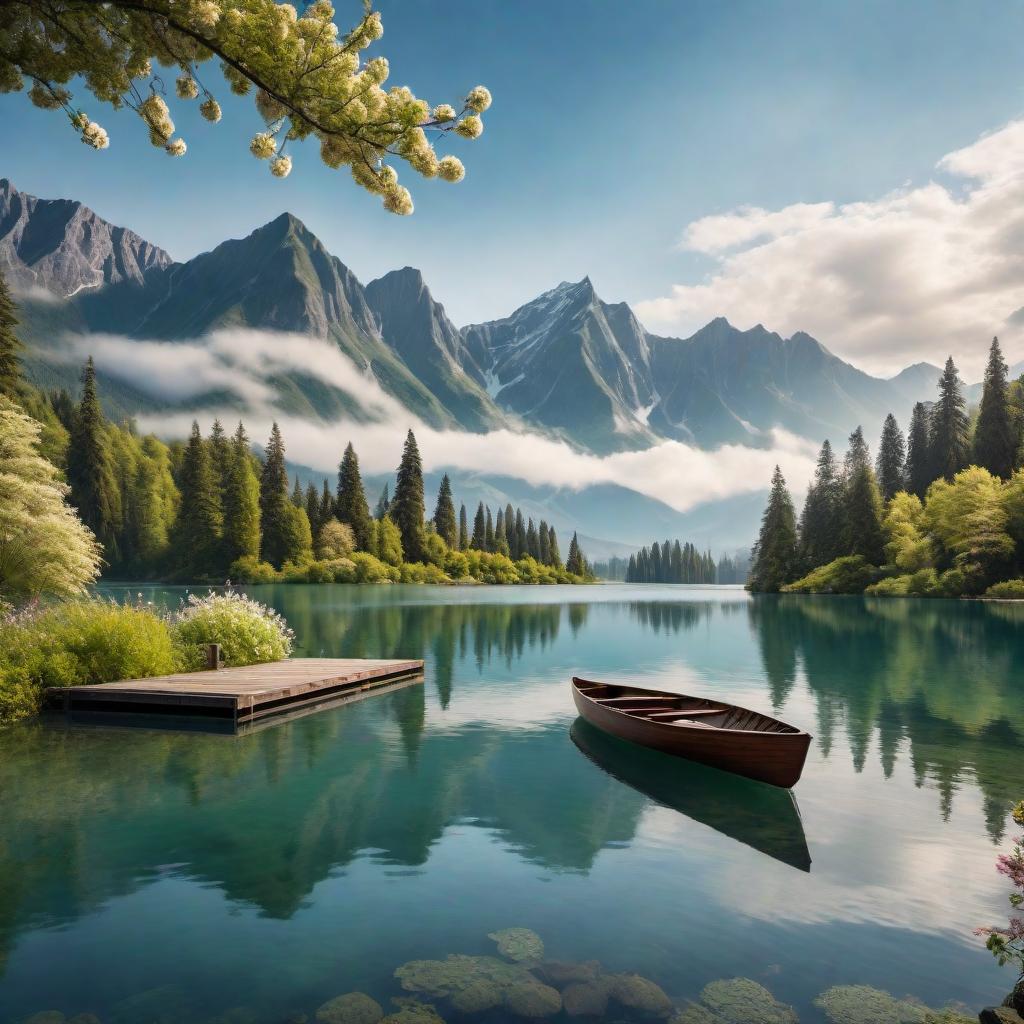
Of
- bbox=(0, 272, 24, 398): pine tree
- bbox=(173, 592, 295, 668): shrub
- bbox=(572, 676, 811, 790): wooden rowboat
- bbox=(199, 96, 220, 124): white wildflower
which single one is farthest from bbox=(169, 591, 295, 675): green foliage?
bbox=(0, 272, 24, 398): pine tree

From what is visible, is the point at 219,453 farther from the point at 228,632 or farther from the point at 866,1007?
the point at 866,1007

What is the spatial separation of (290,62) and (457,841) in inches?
377

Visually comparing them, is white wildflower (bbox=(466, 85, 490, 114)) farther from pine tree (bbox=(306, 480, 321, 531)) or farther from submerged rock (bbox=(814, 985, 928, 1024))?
pine tree (bbox=(306, 480, 321, 531))

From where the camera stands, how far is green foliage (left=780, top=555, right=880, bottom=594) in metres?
88.4

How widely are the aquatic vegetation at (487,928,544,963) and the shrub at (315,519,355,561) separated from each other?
306ft

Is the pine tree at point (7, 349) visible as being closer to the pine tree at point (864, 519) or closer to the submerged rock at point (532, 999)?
the submerged rock at point (532, 999)

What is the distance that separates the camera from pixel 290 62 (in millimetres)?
5934

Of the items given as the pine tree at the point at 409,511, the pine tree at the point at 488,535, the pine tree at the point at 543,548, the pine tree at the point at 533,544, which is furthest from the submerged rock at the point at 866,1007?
the pine tree at the point at 543,548

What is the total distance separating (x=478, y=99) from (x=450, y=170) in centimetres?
68

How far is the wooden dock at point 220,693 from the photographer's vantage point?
54.2 feet

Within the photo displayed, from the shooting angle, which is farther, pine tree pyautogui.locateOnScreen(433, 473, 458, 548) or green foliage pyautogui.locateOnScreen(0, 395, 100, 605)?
pine tree pyautogui.locateOnScreen(433, 473, 458, 548)

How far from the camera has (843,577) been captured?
90.4m

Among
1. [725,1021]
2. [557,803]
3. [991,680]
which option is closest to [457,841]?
[557,803]

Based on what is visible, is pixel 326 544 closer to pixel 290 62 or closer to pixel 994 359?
pixel 994 359
